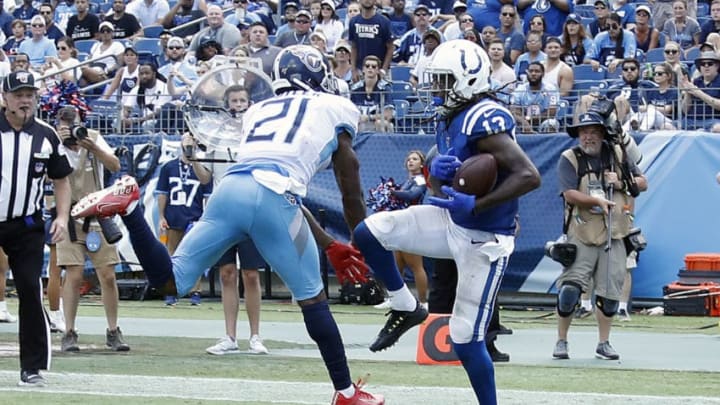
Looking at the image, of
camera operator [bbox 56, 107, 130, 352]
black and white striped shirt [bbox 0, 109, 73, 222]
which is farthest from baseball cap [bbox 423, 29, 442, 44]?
black and white striped shirt [bbox 0, 109, 73, 222]

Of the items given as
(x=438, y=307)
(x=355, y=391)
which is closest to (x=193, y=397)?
(x=355, y=391)

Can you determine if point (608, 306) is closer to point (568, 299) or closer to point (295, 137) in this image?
point (568, 299)

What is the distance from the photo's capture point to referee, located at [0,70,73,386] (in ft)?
25.0

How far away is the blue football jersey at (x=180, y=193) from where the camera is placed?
1441cm

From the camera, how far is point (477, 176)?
6.09m

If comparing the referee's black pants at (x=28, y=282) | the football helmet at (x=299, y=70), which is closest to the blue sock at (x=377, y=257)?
the football helmet at (x=299, y=70)

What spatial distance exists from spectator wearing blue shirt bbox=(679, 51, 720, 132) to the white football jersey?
719 centimetres

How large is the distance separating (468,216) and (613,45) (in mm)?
9628

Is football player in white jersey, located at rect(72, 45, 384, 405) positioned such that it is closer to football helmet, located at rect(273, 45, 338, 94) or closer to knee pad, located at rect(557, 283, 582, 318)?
football helmet, located at rect(273, 45, 338, 94)

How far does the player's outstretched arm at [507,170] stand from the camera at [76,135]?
376 cm

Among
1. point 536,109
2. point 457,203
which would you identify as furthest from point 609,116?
point 536,109

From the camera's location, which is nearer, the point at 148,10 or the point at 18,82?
the point at 18,82

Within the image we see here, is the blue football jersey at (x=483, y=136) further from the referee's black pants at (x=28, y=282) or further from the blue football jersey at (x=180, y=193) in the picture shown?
the blue football jersey at (x=180, y=193)

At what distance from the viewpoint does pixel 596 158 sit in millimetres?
9680
